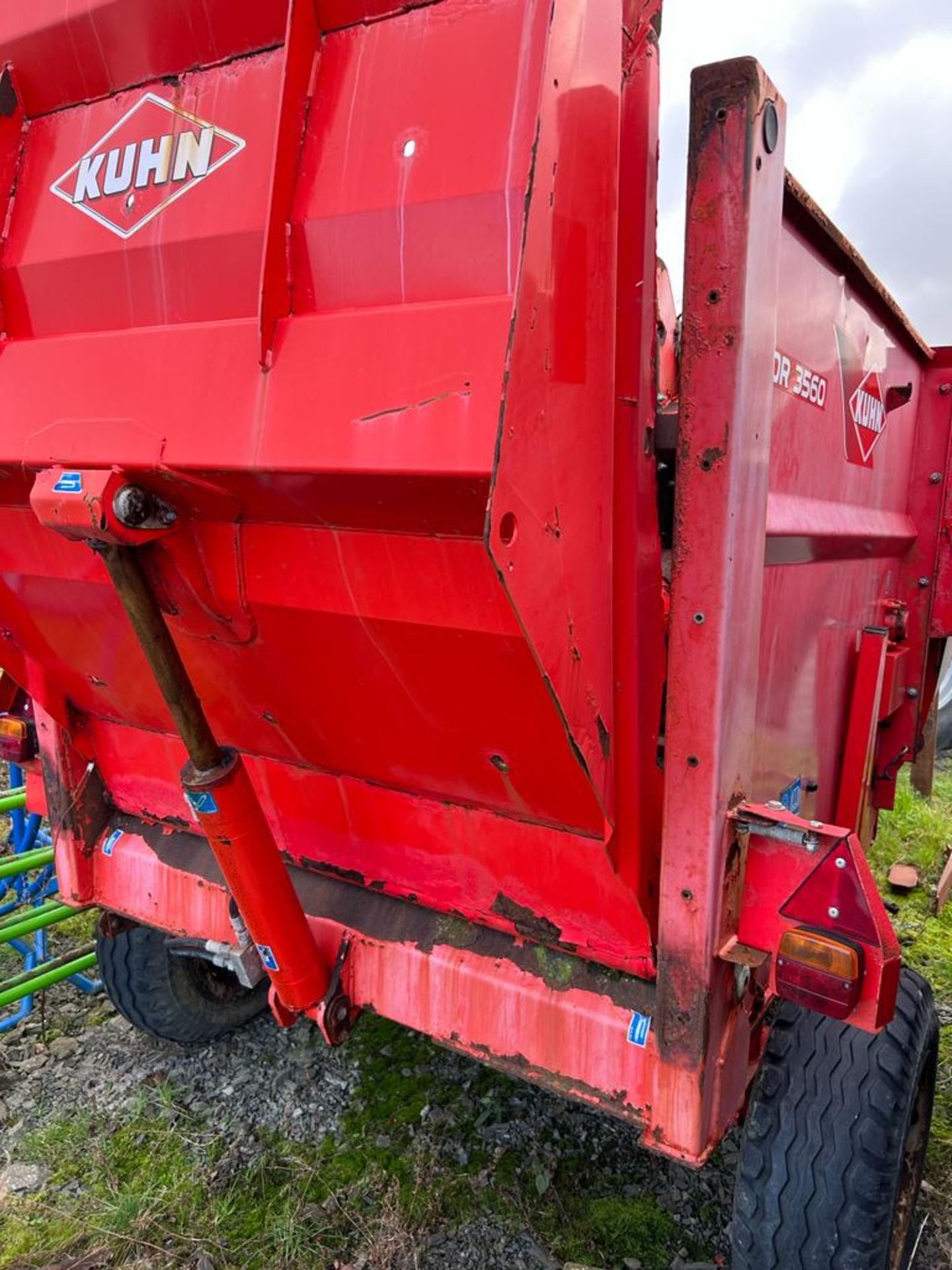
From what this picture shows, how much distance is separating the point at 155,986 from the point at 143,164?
2.36 metres

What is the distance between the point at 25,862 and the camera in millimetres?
2869

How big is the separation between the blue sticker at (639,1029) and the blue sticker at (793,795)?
581mm

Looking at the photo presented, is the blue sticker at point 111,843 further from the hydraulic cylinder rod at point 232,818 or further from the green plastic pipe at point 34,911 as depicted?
the hydraulic cylinder rod at point 232,818

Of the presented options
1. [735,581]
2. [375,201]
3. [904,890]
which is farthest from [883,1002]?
[904,890]

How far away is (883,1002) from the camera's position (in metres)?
1.41

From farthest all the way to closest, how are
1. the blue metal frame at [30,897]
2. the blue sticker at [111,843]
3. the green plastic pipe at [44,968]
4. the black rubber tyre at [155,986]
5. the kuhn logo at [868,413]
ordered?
1. the blue metal frame at [30,897]
2. the green plastic pipe at [44,968]
3. the black rubber tyre at [155,986]
4. the blue sticker at [111,843]
5. the kuhn logo at [868,413]

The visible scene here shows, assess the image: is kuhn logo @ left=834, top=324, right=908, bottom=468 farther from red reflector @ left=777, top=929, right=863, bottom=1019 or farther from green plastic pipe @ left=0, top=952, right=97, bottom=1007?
green plastic pipe @ left=0, top=952, right=97, bottom=1007

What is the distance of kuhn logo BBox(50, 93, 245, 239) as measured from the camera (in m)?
1.46

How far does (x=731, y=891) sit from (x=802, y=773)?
0.68 m

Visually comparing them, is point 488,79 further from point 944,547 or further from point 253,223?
point 944,547

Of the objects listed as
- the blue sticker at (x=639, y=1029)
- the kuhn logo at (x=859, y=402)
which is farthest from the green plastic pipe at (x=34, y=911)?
the kuhn logo at (x=859, y=402)

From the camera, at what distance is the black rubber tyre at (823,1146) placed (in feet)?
5.51

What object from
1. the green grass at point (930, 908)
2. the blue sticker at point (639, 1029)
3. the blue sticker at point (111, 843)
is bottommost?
the green grass at point (930, 908)

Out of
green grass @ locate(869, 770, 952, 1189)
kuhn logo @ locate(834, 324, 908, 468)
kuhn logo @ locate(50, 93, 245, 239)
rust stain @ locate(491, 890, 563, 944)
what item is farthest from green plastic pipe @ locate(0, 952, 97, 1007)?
kuhn logo @ locate(834, 324, 908, 468)
